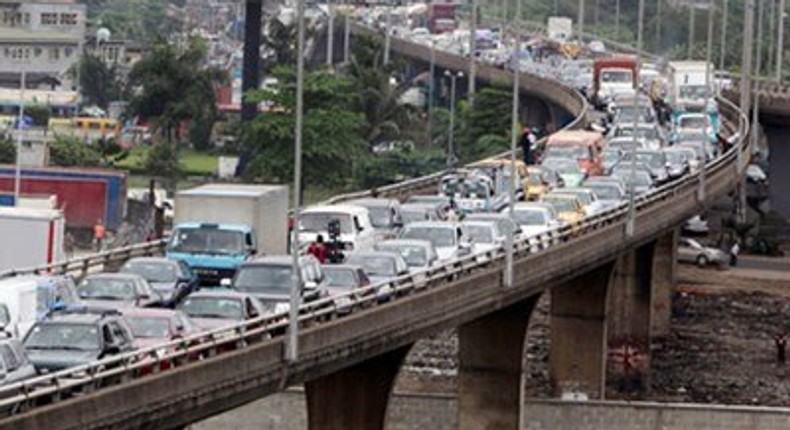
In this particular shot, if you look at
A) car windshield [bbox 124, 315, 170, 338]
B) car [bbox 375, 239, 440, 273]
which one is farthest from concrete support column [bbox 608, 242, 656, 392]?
car windshield [bbox 124, 315, 170, 338]

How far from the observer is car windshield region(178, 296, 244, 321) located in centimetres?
4216

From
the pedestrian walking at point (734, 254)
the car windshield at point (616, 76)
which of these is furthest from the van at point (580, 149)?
the car windshield at point (616, 76)

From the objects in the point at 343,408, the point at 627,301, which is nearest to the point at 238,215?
the point at 343,408

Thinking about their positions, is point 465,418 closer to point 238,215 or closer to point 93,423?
point 238,215

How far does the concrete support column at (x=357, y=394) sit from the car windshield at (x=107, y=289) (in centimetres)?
411

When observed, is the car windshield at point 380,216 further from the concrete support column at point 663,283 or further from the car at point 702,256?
the car at point 702,256

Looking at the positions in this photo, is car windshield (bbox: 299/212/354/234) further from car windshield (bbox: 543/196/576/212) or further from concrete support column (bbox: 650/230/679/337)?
concrete support column (bbox: 650/230/679/337)

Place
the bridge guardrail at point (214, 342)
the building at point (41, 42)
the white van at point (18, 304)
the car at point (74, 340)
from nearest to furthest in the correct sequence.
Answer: the bridge guardrail at point (214, 342)
the car at point (74, 340)
the white van at point (18, 304)
the building at point (41, 42)

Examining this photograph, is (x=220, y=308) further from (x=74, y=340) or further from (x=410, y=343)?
(x=410, y=343)

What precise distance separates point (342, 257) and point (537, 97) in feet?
314

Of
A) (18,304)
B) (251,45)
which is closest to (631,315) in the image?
(251,45)

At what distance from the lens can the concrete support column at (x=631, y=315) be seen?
82.3m

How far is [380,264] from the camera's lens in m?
50.7

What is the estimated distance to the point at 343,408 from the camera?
4834cm
